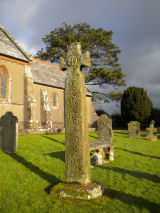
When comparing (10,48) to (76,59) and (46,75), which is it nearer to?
(46,75)

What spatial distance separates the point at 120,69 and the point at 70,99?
29865 millimetres

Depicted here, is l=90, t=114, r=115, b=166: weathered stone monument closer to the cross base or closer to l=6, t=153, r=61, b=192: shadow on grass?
l=6, t=153, r=61, b=192: shadow on grass

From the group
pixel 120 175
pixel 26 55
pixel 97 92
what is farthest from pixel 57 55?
pixel 120 175

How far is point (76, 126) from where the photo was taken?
162 inches

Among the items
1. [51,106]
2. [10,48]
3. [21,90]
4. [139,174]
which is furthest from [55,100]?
[139,174]

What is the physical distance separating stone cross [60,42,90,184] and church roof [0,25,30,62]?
49.6ft

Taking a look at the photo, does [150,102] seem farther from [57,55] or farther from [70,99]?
[70,99]

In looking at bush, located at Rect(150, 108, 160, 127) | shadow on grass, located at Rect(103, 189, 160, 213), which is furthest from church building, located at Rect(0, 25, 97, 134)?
bush, located at Rect(150, 108, 160, 127)

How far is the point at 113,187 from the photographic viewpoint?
180 inches

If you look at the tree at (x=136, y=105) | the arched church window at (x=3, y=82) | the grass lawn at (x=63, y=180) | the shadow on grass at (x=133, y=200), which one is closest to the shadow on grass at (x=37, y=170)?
the grass lawn at (x=63, y=180)

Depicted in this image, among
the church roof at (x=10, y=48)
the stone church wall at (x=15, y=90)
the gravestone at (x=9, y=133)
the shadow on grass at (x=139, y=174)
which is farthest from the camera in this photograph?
the church roof at (x=10, y=48)

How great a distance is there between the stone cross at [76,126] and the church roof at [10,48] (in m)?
15.1

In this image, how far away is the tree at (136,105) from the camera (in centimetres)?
3041

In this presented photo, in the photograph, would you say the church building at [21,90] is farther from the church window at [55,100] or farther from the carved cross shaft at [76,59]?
the carved cross shaft at [76,59]
